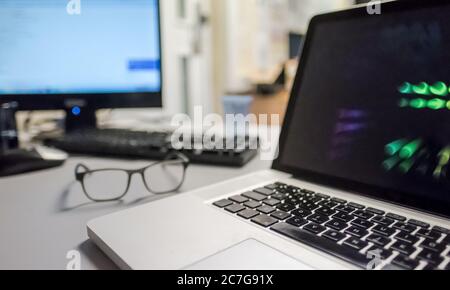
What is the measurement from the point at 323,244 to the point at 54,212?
1.03 ft

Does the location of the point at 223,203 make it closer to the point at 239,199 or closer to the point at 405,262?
the point at 239,199

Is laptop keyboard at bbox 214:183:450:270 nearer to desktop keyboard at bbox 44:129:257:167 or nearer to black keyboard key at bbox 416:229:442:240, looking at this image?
black keyboard key at bbox 416:229:442:240

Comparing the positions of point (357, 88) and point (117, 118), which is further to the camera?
point (117, 118)

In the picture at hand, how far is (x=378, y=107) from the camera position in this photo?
41cm

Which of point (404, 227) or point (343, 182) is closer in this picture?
point (404, 227)

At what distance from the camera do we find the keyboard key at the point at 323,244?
251mm

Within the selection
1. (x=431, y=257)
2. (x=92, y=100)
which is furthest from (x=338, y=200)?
(x=92, y=100)

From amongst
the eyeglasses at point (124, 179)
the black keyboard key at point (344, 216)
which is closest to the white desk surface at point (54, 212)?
the eyeglasses at point (124, 179)

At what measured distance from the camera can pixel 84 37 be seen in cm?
77

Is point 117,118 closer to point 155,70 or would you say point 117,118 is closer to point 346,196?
point 155,70

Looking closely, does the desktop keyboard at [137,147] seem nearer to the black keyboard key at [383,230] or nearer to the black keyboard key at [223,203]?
the black keyboard key at [223,203]
